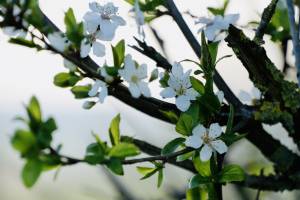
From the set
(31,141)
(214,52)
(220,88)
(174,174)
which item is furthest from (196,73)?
(174,174)

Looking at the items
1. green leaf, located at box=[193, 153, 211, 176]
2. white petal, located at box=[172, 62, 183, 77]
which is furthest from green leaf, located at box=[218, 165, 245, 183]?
white petal, located at box=[172, 62, 183, 77]

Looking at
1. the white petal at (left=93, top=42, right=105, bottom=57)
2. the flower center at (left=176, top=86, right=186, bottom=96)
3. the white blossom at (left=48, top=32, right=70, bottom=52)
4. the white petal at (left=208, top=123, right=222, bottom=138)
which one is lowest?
the white petal at (left=208, top=123, right=222, bottom=138)

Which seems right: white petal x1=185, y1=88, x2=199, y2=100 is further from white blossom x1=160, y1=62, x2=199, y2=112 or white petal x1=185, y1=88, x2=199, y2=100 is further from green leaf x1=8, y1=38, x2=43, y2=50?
green leaf x1=8, y1=38, x2=43, y2=50

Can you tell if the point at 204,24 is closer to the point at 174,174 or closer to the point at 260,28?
the point at 260,28

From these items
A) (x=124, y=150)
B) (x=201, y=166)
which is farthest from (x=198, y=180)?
(x=124, y=150)

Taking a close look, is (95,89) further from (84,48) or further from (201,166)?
(201,166)
